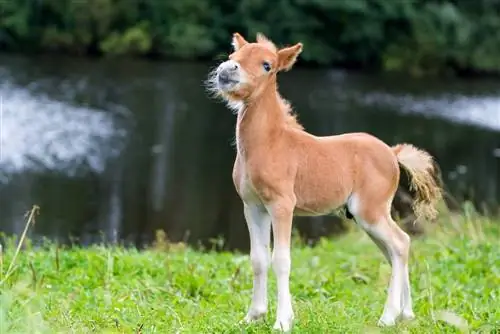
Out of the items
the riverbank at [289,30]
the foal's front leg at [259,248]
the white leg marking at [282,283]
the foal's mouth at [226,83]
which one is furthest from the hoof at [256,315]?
the riverbank at [289,30]

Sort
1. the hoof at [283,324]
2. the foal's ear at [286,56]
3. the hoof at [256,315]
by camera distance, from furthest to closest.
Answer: the hoof at [256,315]
the foal's ear at [286,56]
the hoof at [283,324]

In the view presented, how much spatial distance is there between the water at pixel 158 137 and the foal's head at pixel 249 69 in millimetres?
5959

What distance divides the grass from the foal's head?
1.35 meters

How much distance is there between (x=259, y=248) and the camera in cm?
503

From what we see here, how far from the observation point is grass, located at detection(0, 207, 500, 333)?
5008 mm

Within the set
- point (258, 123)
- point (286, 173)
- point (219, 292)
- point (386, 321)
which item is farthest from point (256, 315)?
point (219, 292)

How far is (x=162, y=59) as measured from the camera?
42.0m

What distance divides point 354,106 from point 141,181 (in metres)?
14.3

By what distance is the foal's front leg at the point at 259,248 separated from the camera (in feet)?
16.4

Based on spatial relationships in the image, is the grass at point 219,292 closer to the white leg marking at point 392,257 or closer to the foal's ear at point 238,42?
the white leg marking at point 392,257

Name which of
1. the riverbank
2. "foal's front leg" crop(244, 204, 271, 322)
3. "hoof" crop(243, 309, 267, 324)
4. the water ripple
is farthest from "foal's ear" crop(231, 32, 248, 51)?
the riverbank

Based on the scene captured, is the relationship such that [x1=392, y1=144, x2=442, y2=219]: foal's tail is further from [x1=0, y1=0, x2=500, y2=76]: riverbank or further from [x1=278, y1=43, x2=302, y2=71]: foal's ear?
[x1=0, y1=0, x2=500, y2=76]: riverbank

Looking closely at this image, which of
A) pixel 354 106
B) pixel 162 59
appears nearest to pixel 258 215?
pixel 354 106

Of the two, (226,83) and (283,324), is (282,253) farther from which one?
(226,83)
